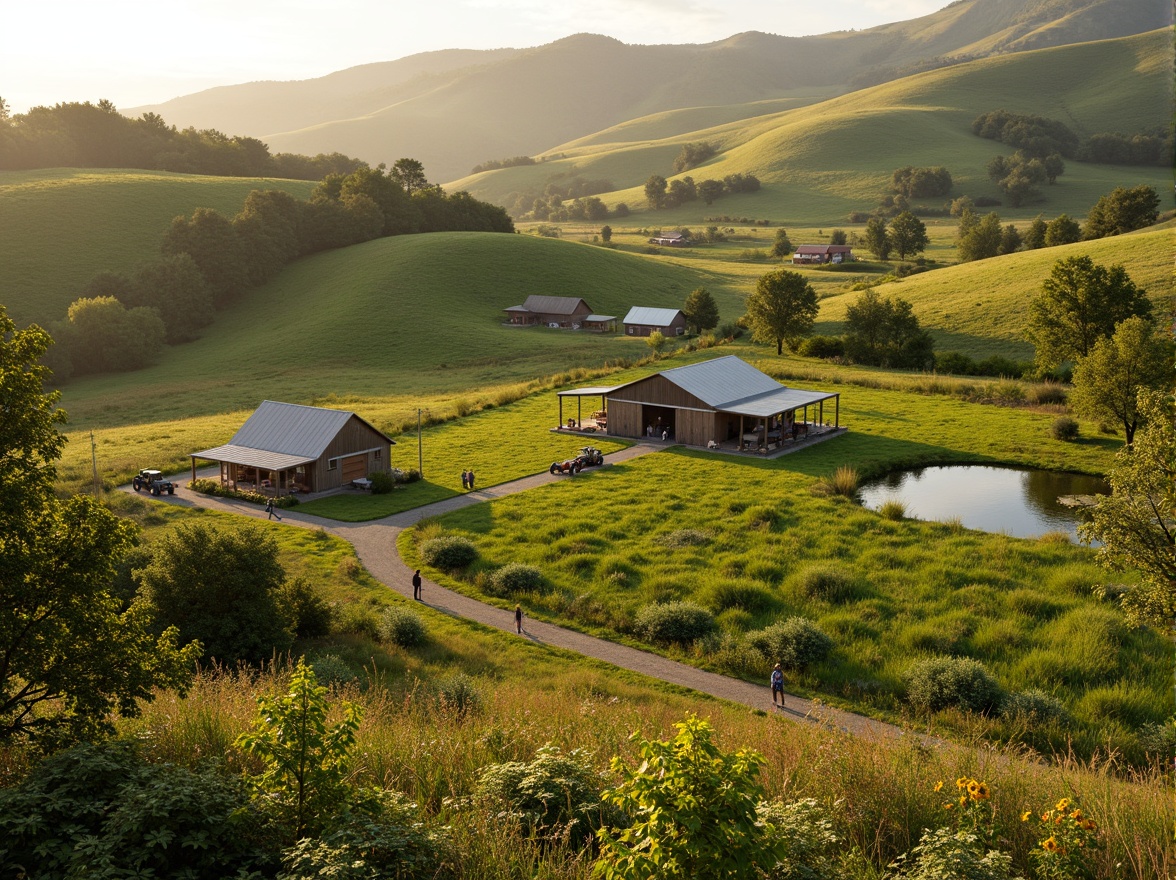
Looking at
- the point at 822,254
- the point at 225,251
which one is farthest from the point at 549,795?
the point at 822,254

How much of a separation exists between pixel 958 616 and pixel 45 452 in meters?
25.7

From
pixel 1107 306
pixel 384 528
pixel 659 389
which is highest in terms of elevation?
pixel 1107 306

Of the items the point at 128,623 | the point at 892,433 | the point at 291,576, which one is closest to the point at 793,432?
the point at 892,433

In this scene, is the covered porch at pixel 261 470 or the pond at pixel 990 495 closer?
the pond at pixel 990 495

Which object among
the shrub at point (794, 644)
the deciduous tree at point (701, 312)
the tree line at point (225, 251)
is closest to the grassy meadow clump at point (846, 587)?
the shrub at point (794, 644)

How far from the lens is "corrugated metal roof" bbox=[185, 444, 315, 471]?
46.2 m

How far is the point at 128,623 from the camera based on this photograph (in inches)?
481

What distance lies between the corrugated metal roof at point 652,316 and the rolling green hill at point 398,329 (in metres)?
4.58

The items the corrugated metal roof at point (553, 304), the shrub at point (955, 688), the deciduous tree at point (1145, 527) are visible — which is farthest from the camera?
the corrugated metal roof at point (553, 304)

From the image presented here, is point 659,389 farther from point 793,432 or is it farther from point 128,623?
point 128,623

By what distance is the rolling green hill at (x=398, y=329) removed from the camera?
79.8m

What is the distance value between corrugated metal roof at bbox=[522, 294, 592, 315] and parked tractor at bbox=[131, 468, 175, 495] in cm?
6424

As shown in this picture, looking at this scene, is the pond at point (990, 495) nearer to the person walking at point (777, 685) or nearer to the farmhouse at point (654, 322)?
the person walking at point (777, 685)

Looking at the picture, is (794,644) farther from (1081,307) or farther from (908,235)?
(908,235)
